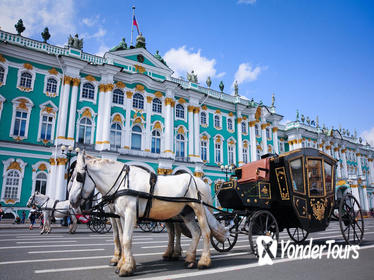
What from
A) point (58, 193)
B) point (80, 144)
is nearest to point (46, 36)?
point (80, 144)

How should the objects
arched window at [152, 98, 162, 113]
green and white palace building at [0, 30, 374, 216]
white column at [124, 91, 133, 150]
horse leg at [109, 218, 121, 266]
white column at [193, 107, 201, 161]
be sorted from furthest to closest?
1. white column at [193, 107, 201, 161]
2. arched window at [152, 98, 162, 113]
3. white column at [124, 91, 133, 150]
4. green and white palace building at [0, 30, 374, 216]
5. horse leg at [109, 218, 121, 266]

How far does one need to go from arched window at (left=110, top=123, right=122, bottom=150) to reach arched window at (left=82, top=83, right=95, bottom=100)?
3.29 m

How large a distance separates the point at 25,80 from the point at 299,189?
2292 centimetres

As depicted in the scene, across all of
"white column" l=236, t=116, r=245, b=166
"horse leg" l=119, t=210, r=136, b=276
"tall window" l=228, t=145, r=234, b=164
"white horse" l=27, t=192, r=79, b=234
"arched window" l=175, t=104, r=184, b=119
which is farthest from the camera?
"white column" l=236, t=116, r=245, b=166

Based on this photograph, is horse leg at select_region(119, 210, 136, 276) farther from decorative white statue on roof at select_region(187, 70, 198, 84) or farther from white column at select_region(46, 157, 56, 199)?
decorative white statue on roof at select_region(187, 70, 198, 84)

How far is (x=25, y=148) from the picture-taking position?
20.7 metres

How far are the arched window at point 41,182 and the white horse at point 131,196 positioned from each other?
1828 centimetres

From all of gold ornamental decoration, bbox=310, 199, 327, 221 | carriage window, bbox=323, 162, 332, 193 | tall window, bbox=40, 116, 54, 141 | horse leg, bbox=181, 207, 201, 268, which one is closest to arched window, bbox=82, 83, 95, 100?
tall window, bbox=40, 116, 54, 141

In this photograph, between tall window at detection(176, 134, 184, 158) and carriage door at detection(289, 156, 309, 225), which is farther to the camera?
tall window at detection(176, 134, 184, 158)

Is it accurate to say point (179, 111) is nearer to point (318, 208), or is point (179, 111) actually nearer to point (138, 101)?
point (138, 101)

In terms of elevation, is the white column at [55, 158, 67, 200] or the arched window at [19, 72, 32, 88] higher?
the arched window at [19, 72, 32, 88]

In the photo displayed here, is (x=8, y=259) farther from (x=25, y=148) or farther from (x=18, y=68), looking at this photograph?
(x=18, y=68)

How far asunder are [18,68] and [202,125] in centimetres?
1850

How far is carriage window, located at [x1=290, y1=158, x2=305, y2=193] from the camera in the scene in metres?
7.56
